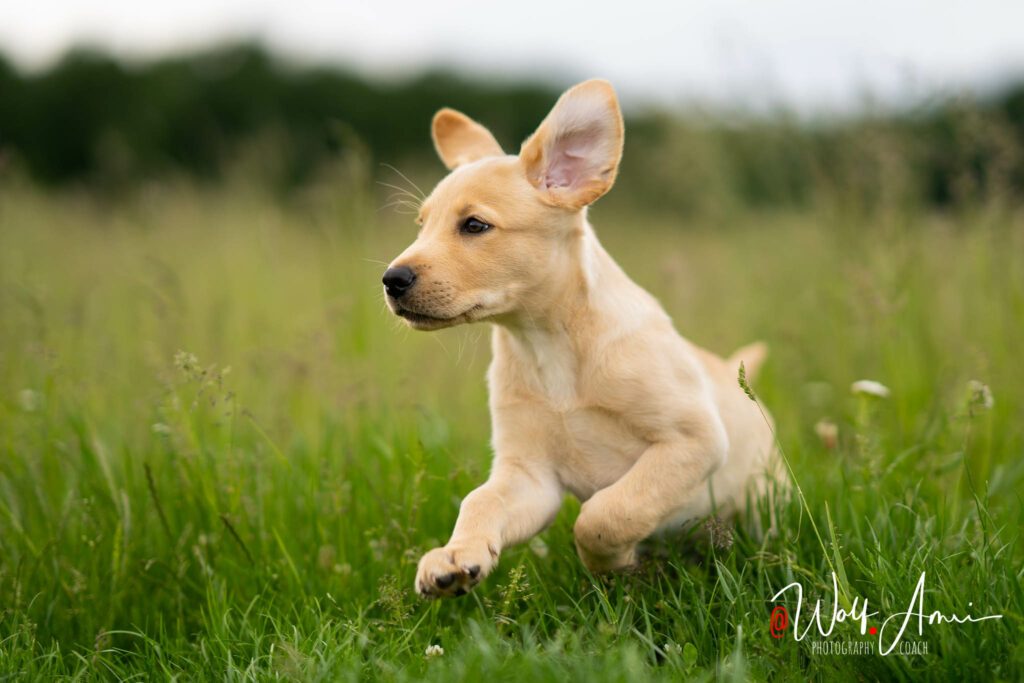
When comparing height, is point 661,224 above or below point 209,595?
above

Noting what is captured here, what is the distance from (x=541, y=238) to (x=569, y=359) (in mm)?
394

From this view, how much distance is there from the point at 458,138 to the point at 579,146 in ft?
2.27

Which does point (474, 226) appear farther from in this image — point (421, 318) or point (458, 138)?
point (458, 138)

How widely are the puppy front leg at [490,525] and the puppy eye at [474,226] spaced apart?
732mm

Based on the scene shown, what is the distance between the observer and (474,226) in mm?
2629

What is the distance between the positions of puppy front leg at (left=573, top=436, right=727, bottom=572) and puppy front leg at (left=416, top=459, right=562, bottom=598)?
151 millimetres

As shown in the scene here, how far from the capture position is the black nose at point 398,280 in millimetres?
2402

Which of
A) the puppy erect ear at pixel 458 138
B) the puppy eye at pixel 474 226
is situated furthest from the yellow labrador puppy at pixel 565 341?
the puppy erect ear at pixel 458 138

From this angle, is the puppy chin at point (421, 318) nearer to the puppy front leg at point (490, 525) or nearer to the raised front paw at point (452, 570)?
the puppy front leg at point (490, 525)

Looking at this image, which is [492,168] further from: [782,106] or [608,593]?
[782,106]

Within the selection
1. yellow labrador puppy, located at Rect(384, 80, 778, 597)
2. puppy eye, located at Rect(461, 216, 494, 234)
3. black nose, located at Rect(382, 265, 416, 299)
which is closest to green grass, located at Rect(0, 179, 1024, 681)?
yellow labrador puppy, located at Rect(384, 80, 778, 597)

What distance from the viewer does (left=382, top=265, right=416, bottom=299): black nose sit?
2.40m

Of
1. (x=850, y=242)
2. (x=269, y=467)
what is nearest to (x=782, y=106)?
(x=850, y=242)

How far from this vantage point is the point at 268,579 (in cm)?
275
